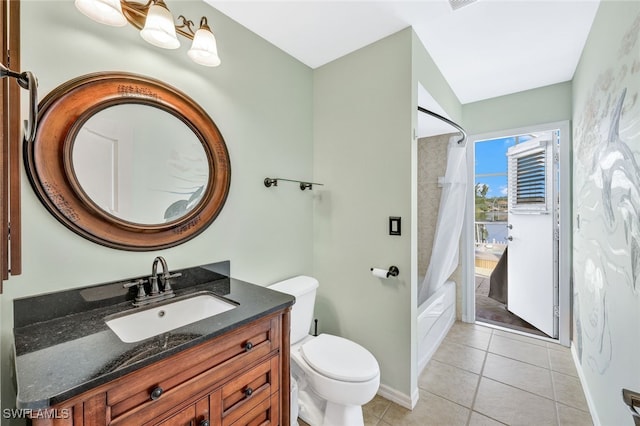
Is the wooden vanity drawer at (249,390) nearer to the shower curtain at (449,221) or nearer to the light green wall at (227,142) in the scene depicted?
the light green wall at (227,142)

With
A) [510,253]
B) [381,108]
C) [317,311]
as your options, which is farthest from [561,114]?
[317,311]

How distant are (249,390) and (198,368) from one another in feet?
0.90

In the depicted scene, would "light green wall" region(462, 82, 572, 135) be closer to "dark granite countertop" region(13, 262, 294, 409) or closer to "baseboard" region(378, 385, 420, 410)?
"baseboard" region(378, 385, 420, 410)

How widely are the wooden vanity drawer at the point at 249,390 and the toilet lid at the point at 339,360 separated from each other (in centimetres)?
34

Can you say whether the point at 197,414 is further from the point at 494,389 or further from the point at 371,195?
the point at 494,389

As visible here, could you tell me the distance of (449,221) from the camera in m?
2.66

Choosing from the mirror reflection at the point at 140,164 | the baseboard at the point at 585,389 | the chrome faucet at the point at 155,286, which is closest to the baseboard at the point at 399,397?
the baseboard at the point at 585,389

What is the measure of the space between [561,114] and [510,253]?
157 cm

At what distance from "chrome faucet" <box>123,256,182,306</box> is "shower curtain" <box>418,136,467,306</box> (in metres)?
2.23

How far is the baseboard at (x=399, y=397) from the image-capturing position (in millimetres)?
1775

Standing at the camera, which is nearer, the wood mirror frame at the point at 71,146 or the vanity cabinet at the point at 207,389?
the vanity cabinet at the point at 207,389

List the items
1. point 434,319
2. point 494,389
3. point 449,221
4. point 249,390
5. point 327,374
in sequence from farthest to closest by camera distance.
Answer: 1. point 449,221
2. point 434,319
3. point 494,389
4. point 327,374
5. point 249,390

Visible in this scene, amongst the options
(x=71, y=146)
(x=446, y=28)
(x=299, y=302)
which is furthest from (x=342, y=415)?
(x=446, y=28)

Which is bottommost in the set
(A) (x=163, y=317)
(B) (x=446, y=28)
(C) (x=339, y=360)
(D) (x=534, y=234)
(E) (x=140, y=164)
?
(C) (x=339, y=360)
